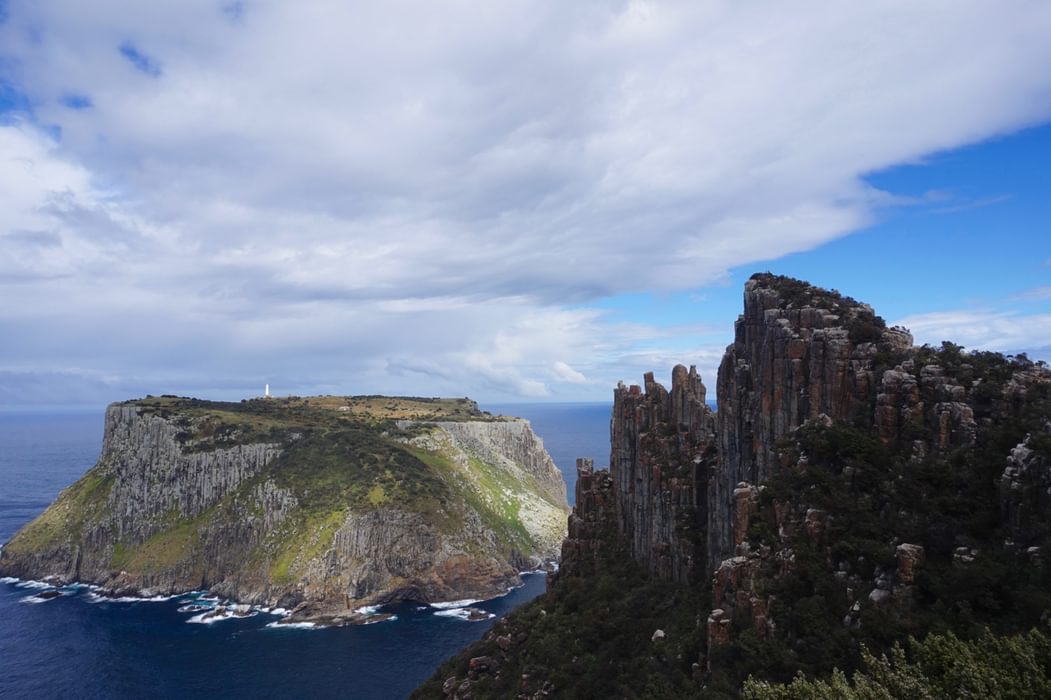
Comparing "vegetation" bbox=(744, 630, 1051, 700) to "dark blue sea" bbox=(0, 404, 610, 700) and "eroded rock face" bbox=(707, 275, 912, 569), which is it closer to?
"eroded rock face" bbox=(707, 275, 912, 569)

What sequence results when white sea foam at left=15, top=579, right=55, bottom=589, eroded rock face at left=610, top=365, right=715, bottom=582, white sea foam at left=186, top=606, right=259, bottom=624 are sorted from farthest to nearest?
white sea foam at left=15, top=579, right=55, bottom=589 → white sea foam at left=186, top=606, right=259, bottom=624 → eroded rock face at left=610, top=365, right=715, bottom=582

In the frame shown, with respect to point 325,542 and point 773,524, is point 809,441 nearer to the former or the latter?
point 773,524

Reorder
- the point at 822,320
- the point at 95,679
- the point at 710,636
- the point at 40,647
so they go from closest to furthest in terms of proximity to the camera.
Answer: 1. the point at 710,636
2. the point at 822,320
3. the point at 95,679
4. the point at 40,647

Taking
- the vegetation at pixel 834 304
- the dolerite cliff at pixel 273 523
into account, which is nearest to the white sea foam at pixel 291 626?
the dolerite cliff at pixel 273 523

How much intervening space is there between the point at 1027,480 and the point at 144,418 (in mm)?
208623

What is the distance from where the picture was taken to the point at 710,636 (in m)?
34.3

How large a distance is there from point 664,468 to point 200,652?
105m

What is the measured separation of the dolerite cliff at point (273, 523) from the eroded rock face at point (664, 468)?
95060 millimetres

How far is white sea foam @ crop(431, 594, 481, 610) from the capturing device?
153 metres

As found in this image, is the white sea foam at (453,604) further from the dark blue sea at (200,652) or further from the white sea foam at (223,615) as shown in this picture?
the white sea foam at (223,615)

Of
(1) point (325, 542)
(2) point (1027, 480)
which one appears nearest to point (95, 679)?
(1) point (325, 542)

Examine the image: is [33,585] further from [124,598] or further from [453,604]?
[453,604]

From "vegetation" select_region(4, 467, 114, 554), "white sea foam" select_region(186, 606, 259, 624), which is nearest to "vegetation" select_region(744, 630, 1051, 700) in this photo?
"white sea foam" select_region(186, 606, 259, 624)

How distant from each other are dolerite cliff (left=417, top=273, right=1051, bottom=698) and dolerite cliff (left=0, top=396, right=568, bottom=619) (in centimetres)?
10355
